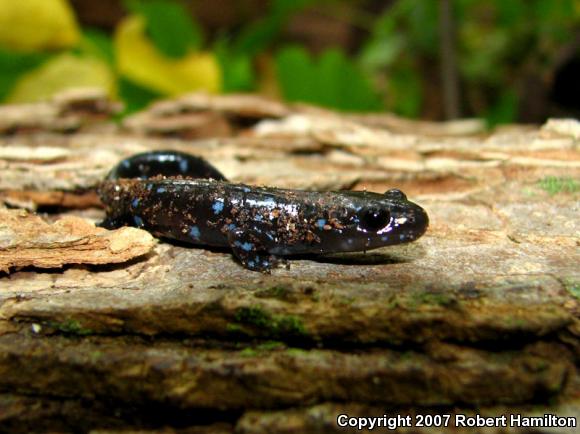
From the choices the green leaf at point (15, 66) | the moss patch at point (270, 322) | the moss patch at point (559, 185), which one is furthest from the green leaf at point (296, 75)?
the moss patch at point (270, 322)

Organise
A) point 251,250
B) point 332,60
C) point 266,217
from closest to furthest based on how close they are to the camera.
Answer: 1. point 251,250
2. point 266,217
3. point 332,60

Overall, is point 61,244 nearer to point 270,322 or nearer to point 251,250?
point 251,250

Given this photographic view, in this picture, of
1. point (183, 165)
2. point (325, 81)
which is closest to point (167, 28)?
point (325, 81)

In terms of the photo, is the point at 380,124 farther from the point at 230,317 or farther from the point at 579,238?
the point at 230,317

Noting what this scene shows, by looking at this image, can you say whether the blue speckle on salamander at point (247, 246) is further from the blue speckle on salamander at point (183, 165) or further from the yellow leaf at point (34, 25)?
the yellow leaf at point (34, 25)

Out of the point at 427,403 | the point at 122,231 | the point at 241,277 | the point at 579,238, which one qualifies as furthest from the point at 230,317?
the point at 579,238

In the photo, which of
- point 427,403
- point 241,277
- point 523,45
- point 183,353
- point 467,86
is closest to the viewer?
point 427,403

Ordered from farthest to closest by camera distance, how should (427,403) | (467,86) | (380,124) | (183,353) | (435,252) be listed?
1. (467,86)
2. (380,124)
3. (435,252)
4. (183,353)
5. (427,403)
